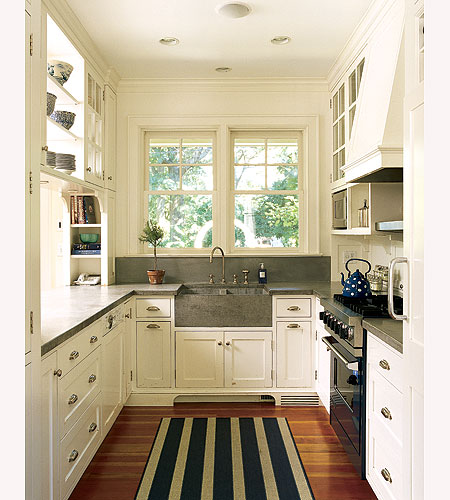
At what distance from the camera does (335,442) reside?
307cm

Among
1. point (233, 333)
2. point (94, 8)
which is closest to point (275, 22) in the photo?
point (94, 8)

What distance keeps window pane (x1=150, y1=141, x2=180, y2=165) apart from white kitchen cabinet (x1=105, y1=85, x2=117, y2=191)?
38 centimetres

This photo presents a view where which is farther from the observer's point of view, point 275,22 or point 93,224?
point 93,224

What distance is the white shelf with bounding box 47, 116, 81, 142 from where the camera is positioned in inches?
120

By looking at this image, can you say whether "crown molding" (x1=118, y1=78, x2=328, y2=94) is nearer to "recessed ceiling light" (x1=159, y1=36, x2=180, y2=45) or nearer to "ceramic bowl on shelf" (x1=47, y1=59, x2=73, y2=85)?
"recessed ceiling light" (x1=159, y1=36, x2=180, y2=45)

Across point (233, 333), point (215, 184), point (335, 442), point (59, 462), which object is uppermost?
point (215, 184)

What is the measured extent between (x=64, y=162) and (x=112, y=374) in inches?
56.5

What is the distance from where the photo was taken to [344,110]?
386cm

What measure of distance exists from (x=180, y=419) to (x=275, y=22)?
2895mm

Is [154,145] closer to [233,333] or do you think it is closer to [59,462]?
[233,333]

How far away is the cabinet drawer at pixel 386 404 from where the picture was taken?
6.46ft

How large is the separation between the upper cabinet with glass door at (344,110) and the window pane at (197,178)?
1175 millimetres

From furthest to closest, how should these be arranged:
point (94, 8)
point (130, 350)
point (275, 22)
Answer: point (130, 350)
point (275, 22)
point (94, 8)

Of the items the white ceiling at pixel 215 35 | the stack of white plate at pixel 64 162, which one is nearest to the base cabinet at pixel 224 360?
the stack of white plate at pixel 64 162
